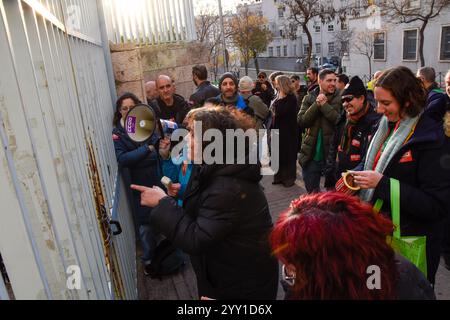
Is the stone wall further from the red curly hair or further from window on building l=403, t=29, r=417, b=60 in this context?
window on building l=403, t=29, r=417, b=60

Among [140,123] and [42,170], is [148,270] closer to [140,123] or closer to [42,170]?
[140,123]

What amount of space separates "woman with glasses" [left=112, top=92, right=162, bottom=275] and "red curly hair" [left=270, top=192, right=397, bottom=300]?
8.45 ft

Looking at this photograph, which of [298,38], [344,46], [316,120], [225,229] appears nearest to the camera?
[225,229]

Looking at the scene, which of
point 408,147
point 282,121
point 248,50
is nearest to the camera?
point 408,147

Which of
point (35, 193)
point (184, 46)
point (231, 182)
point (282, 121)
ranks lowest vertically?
point (282, 121)

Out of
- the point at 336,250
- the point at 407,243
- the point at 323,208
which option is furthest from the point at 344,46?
the point at 336,250

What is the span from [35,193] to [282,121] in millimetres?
5407

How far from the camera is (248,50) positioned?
35594 mm

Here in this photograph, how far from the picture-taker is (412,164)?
220 centimetres

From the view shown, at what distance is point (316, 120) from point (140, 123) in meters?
2.70

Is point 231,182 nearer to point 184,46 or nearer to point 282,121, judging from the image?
point 282,121

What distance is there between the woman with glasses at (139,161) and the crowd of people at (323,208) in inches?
0.4

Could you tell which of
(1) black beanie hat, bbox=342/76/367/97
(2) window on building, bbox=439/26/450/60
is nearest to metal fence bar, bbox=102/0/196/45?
(1) black beanie hat, bbox=342/76/367/97
